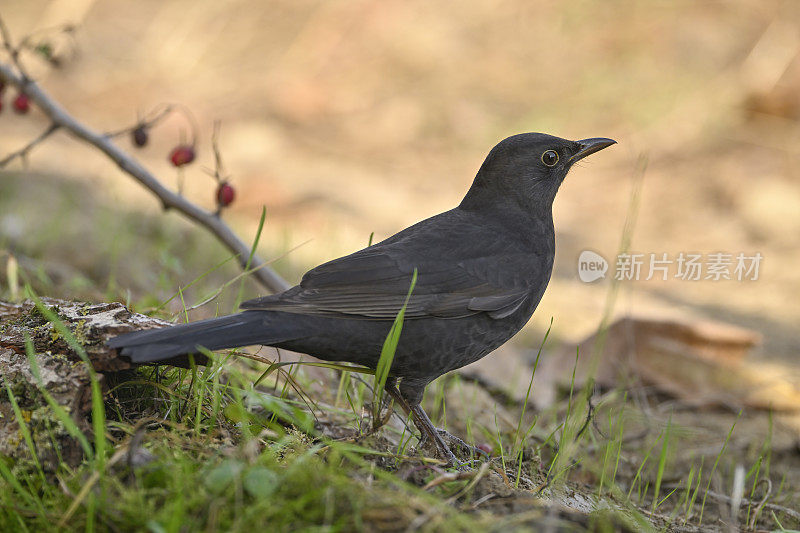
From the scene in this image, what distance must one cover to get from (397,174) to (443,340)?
7.82 meters

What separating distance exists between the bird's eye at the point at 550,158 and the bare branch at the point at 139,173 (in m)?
1.52

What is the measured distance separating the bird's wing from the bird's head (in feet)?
1.32

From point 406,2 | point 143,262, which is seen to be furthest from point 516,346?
point 406,2

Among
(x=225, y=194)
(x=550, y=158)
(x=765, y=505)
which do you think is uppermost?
(x=550, y=158)

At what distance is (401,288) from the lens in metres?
2.74

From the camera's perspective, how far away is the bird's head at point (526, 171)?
332 cm

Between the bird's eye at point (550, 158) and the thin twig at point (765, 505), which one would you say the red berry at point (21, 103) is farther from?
the thin twig at point (765, 505)

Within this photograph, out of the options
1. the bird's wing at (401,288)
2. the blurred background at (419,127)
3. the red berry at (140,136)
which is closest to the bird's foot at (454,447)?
the bird's wing at (401,288)

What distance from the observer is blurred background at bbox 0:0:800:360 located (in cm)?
673

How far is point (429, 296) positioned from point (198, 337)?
0.88 metres

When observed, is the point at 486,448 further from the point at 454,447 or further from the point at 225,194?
the point at 225,194

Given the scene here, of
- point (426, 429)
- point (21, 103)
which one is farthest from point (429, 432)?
point (21, 103)

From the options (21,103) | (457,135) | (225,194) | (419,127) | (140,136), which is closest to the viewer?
(225,194)

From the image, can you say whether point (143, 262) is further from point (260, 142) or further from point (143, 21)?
point (143, 21)
